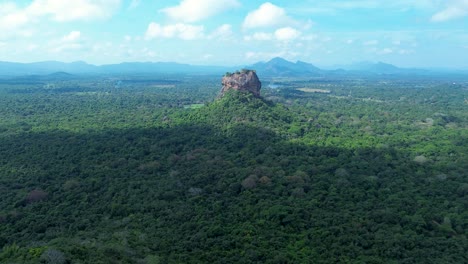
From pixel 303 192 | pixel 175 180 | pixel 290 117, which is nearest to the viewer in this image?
pixel 303 192

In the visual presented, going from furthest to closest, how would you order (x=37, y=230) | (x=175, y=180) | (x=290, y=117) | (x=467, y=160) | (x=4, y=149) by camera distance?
(x=290, y=117), (x=4, y=149), (x=467, y=160), (x=175, y=180), (x=37, y=230)

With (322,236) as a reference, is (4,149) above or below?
above

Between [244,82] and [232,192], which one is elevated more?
A: [244,82]

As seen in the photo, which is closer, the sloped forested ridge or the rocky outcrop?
the sloped forested ridge

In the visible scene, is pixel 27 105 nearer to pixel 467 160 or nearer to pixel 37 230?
pixel 37 230

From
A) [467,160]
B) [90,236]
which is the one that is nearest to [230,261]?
[90,236]

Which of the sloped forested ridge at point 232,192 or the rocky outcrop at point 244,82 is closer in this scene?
the sloped forested ridge at point 232,192

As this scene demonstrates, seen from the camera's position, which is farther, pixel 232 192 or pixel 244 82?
pixel 244 82

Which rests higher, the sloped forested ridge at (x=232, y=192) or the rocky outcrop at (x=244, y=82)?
the rocky outcrop at (x=244, y=82)
